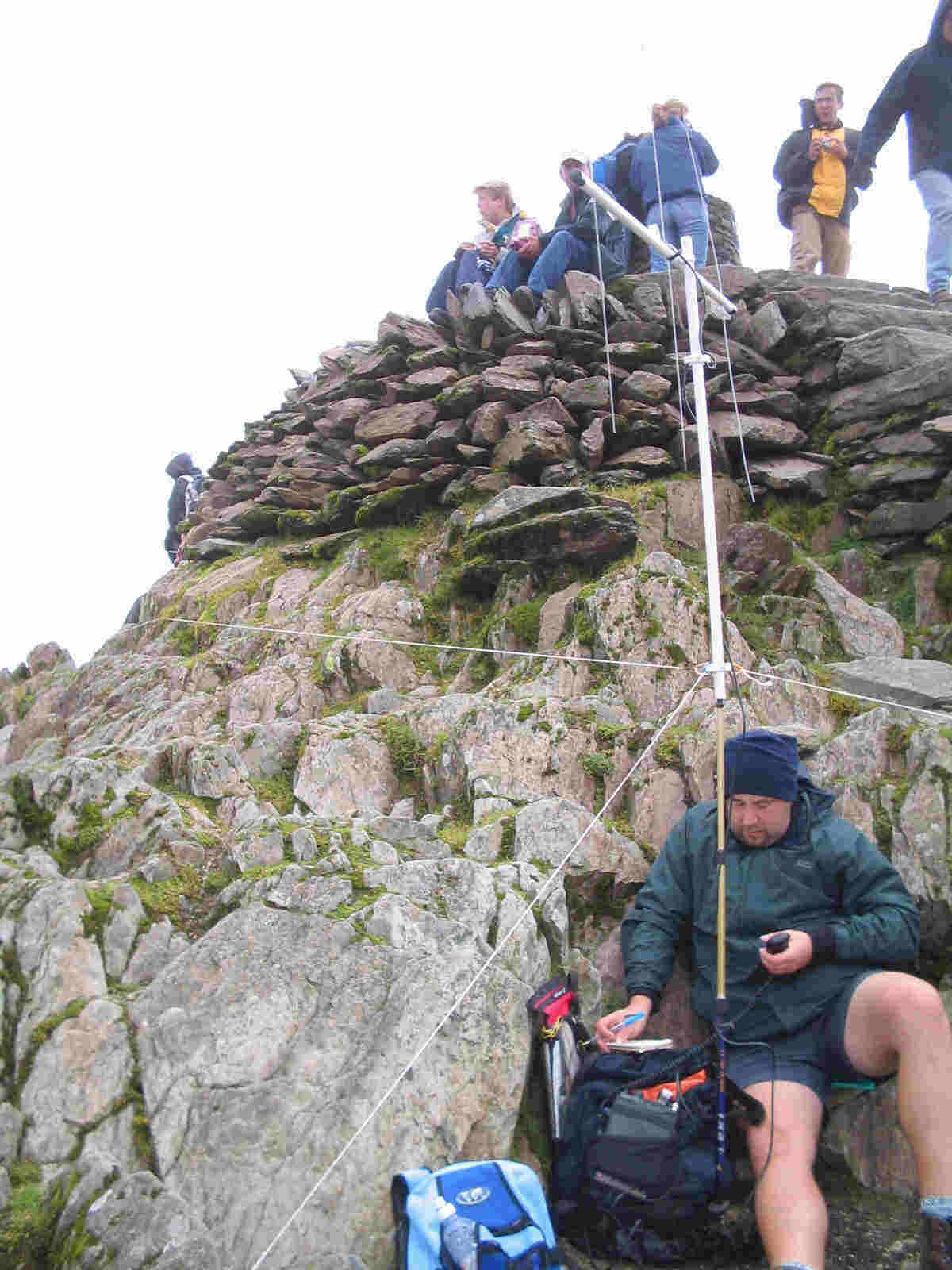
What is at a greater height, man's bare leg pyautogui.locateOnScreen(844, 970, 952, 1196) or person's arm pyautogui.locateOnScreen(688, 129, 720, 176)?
person's arm pyautogui.locateOnScreen(688, 129, 720, 176)

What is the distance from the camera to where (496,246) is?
14.8 m

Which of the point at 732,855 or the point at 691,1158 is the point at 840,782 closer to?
the point at 732,855

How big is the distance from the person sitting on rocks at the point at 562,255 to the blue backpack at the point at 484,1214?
1132 cm

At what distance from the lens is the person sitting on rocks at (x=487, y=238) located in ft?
48.4

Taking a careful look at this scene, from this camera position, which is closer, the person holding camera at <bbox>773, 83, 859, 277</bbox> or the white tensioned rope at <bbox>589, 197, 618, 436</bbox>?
the white tensioned rope at <bbox>589, 197, 618, 436</bbox>

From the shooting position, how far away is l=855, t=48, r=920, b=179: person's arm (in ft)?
42.0

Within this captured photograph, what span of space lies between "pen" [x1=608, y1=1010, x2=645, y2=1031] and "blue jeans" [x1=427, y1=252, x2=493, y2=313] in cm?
1188

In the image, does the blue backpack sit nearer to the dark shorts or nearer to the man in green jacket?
the man in green jacket

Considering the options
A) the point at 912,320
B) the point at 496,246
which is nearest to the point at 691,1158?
the point at 912,320

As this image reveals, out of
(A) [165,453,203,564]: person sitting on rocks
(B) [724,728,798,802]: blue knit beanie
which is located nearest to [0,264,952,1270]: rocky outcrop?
(B) [724,728,798,802]: blue knit beanie

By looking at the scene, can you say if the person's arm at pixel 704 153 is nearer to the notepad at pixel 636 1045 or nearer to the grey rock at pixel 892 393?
the grey rock at pixel 892 393

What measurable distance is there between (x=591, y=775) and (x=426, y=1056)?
9.22ft

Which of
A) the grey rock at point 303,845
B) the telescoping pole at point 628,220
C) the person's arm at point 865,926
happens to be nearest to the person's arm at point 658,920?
the person's arm at point 865,926

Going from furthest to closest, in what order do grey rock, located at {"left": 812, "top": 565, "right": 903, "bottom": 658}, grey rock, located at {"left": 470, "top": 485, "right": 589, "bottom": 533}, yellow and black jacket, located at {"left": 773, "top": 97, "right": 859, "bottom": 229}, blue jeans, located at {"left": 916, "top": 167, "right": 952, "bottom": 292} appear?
yellow and black jacket, located at {"left": 773, "top": 97, "right": 859, "bottom": 229}
blue jeans, located at {"left": 916, "top": 167, "right": 952, "bottom": 292}
grey rock, located at {"left": 470, "top": 485, "right": 589, "bottom": 533}
grey rock, located at {"left": 812, "top": 565, "right": 903, "bottom": 658}
